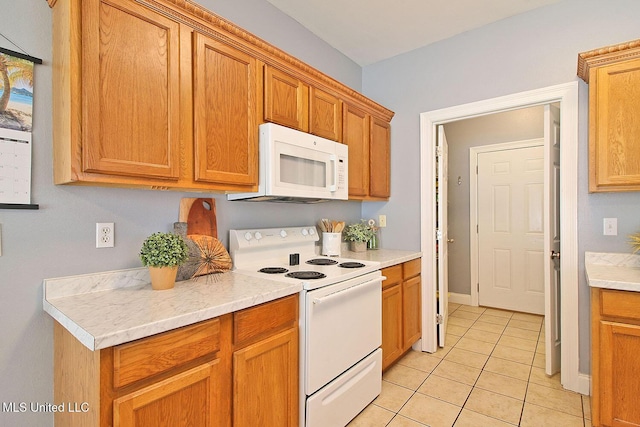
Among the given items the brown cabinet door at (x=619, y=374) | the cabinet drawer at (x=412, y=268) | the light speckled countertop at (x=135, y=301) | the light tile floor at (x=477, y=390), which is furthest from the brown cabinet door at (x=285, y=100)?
the brown cabinet door at (x=619, y=374)

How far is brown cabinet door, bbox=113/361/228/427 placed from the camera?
41.1 inches

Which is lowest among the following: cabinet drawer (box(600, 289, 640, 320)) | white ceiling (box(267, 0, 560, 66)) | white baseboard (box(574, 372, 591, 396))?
white baseboard (box(574, 372, 591, 396))

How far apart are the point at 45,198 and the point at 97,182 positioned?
294 millimetres

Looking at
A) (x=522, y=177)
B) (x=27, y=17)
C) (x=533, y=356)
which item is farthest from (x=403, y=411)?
(x=522, y=177)

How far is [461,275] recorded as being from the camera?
4.38 meters

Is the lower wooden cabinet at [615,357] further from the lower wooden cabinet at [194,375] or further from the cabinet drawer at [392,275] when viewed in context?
the lower wooden cabinet at [194,375]

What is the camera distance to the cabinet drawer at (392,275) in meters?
2.41

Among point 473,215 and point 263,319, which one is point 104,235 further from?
point 473,215

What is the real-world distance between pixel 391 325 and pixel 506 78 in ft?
7.00

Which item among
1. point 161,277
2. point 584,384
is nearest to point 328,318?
A: point 161,277

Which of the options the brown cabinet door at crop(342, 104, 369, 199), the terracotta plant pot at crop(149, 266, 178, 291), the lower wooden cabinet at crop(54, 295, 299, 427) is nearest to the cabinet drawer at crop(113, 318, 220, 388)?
the lower wooden cabinet at crop(54, 295, 299, 427)

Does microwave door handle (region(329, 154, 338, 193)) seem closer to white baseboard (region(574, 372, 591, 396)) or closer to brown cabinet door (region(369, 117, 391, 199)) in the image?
brown cabinet door (region(369, 117, 391, 199))

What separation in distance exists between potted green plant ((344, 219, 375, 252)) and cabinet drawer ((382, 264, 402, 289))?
0.44 metres

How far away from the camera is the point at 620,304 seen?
67.4 inches
